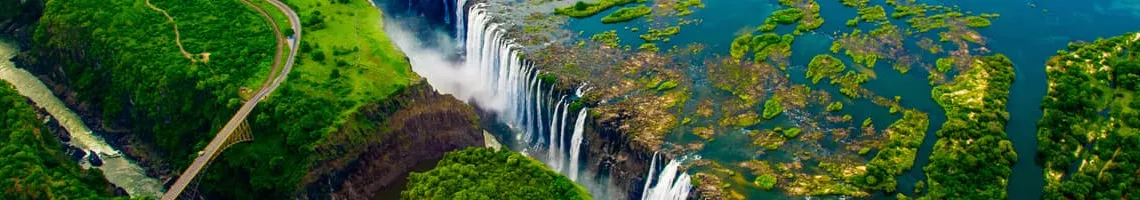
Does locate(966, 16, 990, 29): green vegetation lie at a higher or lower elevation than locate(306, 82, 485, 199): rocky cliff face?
higher

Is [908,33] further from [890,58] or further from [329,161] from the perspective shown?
[329,161]

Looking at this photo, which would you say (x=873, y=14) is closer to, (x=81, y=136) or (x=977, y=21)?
(x=977, y=21)

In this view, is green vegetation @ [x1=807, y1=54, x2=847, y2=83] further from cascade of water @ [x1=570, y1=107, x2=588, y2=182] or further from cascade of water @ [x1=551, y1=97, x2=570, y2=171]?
cascade of water @ [x1=551, y1=97, x2=570, y2=171]

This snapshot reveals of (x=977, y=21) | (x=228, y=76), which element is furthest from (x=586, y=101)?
(x=977, y=21)

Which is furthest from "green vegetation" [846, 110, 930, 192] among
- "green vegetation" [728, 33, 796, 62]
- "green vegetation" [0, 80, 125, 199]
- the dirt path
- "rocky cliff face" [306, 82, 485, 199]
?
"green vegetation" [0, 80, 125, 199]

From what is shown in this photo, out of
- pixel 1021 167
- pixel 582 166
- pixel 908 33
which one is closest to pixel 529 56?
pixel 582 166

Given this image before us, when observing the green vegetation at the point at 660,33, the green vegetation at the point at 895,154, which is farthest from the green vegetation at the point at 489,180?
the green vegetation at the point at 660,33

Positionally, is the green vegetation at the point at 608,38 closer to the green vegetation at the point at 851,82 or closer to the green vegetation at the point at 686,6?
the green vegetation at the point at 686,6
